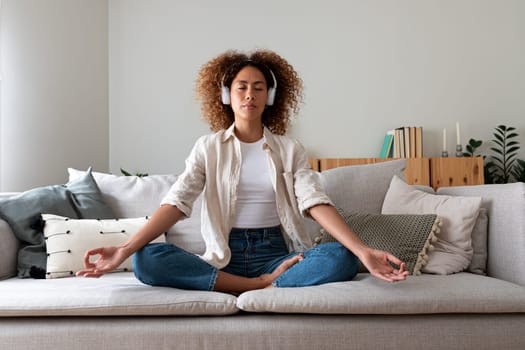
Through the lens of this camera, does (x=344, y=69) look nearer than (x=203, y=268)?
No

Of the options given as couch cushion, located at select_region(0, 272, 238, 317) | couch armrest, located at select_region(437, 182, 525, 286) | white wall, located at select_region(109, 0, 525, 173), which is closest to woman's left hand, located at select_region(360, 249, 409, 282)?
couch cushion, located at select_region(0, 272, 238, 317)

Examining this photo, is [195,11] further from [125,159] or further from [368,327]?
[368,327]

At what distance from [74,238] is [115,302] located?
667 millimetres

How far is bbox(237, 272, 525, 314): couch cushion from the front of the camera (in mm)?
1622

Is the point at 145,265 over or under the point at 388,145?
under

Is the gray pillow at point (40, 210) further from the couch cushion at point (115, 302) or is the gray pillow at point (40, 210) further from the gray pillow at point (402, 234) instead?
the gray pillow at point (402, 234)

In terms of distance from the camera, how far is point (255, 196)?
6.73 ft

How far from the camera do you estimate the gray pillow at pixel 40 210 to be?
2.20 metres

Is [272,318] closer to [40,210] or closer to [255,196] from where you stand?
[255,196]

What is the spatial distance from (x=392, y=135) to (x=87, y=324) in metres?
3.25

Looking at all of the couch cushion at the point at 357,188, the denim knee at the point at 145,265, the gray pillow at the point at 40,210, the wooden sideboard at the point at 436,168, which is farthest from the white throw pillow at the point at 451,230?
the wooden sideboard at the point at 436,168

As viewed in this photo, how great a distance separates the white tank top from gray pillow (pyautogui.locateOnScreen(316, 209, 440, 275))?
295 mm

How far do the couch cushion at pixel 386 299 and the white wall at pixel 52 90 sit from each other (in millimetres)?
2612

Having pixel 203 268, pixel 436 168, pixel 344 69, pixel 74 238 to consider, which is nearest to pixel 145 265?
pixel 203 268
